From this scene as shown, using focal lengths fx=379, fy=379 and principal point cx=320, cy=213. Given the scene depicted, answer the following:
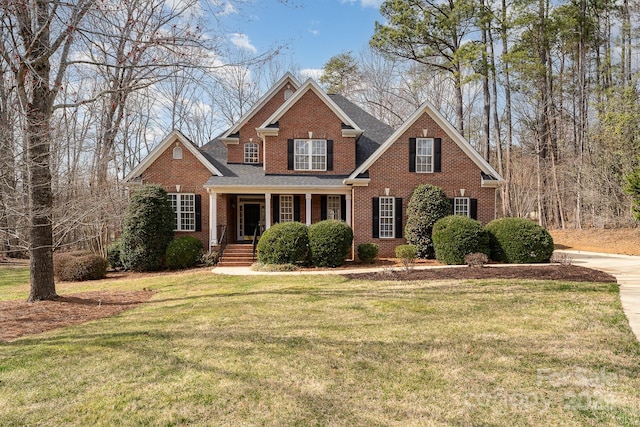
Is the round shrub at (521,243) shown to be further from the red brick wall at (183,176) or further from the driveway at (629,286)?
the red brick wall at (183,176)

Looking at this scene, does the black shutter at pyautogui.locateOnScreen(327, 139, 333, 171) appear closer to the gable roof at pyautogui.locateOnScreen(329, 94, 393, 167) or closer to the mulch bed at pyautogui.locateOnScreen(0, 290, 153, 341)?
the gable roof at pyautogui.locateOnScreen(329, 94, 393, 167)

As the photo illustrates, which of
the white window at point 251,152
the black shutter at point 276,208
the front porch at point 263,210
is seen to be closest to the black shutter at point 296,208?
the front porch at point 263,210

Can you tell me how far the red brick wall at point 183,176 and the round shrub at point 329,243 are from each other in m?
6.08

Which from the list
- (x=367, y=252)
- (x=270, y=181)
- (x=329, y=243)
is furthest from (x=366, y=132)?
(x=329, y=243)

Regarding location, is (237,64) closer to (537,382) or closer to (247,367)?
(247,367)

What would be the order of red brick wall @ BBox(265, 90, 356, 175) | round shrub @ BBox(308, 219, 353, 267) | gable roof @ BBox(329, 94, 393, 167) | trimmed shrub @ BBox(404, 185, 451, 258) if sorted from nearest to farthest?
round shrub @ BBox(308, 219, 353, 267) < trimmed shrub @ BBox(404, 185, 451, 258) < red brick wall @ BBox(265, 90, 356, 175) < gable roof @ BBox(329, 94, 393, 167)

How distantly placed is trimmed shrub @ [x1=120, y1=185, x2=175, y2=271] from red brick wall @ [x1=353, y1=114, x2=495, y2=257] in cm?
794

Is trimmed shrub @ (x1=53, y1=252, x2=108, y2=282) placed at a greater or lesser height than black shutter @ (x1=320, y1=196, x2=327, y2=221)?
lesser

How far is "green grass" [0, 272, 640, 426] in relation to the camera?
135 inches

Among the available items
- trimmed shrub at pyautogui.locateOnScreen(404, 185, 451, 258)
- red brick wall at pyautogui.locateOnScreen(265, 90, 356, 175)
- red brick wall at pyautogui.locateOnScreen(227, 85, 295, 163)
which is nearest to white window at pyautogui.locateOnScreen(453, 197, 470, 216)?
trimmed shrub at pyautogui.locateOnScreen(404, 185, 451, 258)

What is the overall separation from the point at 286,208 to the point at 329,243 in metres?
5.25

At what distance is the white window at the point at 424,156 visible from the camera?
53.3ft

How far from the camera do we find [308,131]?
57.1 ft

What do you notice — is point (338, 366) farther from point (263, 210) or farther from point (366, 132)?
point (366, 132)
